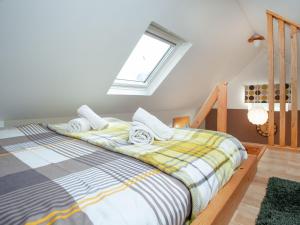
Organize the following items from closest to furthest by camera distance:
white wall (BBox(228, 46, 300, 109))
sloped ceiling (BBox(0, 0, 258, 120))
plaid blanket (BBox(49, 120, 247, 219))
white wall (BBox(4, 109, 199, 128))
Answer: plaid blanket (BBox(49, 120, 247, 219))
sloped ceiling (BBox(0, 0, 258, 120))
white wall (BBox(4, 109, 199, 128))
white wall (BBox(228, 46, 300, 109))

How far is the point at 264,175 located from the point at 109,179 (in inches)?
60.8

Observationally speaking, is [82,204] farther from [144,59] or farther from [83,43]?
[144,59]

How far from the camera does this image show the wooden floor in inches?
47.9

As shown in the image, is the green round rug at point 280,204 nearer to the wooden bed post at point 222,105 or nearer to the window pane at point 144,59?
the wooden bed post at point 222,105

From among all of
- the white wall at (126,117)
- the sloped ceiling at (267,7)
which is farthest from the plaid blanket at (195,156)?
the sloped ceiling at (267,7)

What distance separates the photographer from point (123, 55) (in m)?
2.23

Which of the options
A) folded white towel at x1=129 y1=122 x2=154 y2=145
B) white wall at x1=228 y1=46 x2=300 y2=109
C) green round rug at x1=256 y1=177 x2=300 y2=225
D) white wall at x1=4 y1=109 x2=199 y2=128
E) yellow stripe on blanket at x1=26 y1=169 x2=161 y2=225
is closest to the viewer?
yellow stripe on blanket at x1=26 y1=169 x2=161 y2=225

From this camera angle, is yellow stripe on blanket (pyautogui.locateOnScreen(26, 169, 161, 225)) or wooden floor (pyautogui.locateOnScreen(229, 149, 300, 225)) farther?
wooden floor (pyautogui.locateOnScreen(229, 149, 300, 225))

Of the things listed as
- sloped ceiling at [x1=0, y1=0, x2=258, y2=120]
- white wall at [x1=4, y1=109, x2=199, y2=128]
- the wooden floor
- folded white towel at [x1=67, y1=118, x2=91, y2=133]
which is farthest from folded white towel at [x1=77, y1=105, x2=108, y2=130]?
the wooden floor

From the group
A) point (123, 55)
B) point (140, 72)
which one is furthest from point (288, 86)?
point (123, 55)

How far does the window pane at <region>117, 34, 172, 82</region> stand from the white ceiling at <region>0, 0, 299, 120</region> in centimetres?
30

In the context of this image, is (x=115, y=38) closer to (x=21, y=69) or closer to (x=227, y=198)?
(x=21, y=69)

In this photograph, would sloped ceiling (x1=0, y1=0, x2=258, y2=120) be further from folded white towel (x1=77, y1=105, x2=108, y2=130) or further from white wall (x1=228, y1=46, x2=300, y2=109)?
white wall (x1=228, y1=46, x2=300, y2=109)

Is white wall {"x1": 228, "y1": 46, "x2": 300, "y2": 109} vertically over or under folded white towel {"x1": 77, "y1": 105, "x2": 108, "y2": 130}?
over
